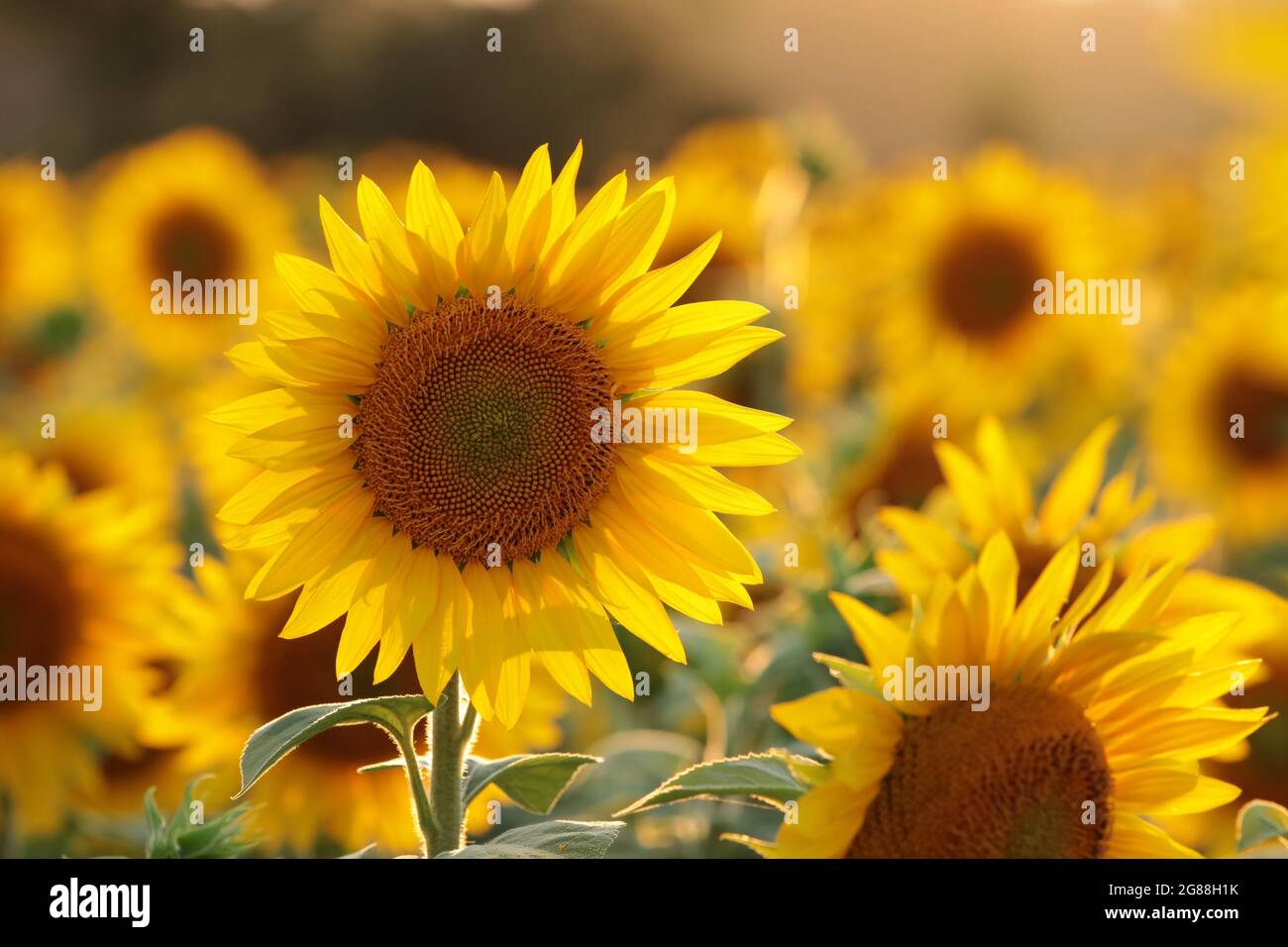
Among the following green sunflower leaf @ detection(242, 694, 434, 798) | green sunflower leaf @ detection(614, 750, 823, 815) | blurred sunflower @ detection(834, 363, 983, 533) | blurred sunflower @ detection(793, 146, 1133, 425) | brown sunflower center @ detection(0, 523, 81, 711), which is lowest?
green sunflower leaf @ detection(614, 750, 823, 815)

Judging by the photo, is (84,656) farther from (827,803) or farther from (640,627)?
(827,803)

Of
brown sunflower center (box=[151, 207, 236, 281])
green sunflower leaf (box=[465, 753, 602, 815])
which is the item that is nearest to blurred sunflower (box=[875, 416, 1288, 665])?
green sunflower leaf (box=[465, 753, 602, 815])

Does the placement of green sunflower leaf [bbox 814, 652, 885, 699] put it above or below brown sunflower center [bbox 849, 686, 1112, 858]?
above

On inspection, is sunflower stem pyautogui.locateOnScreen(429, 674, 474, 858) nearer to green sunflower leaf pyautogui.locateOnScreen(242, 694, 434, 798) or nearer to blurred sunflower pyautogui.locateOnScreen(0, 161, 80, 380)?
green sunflower leaf pyautogui.locateOnScreen(242, 694, 434, 798)

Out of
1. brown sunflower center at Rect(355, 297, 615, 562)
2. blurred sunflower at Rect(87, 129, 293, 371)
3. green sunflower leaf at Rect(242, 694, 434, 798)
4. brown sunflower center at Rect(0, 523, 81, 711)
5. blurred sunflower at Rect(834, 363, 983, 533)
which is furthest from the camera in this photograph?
blurred sunflower at Rect(87, 129, 293, 371)

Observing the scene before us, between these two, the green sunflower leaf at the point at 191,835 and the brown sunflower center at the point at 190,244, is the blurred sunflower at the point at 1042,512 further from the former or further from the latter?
the brown sunflower center at the point at 190,244
